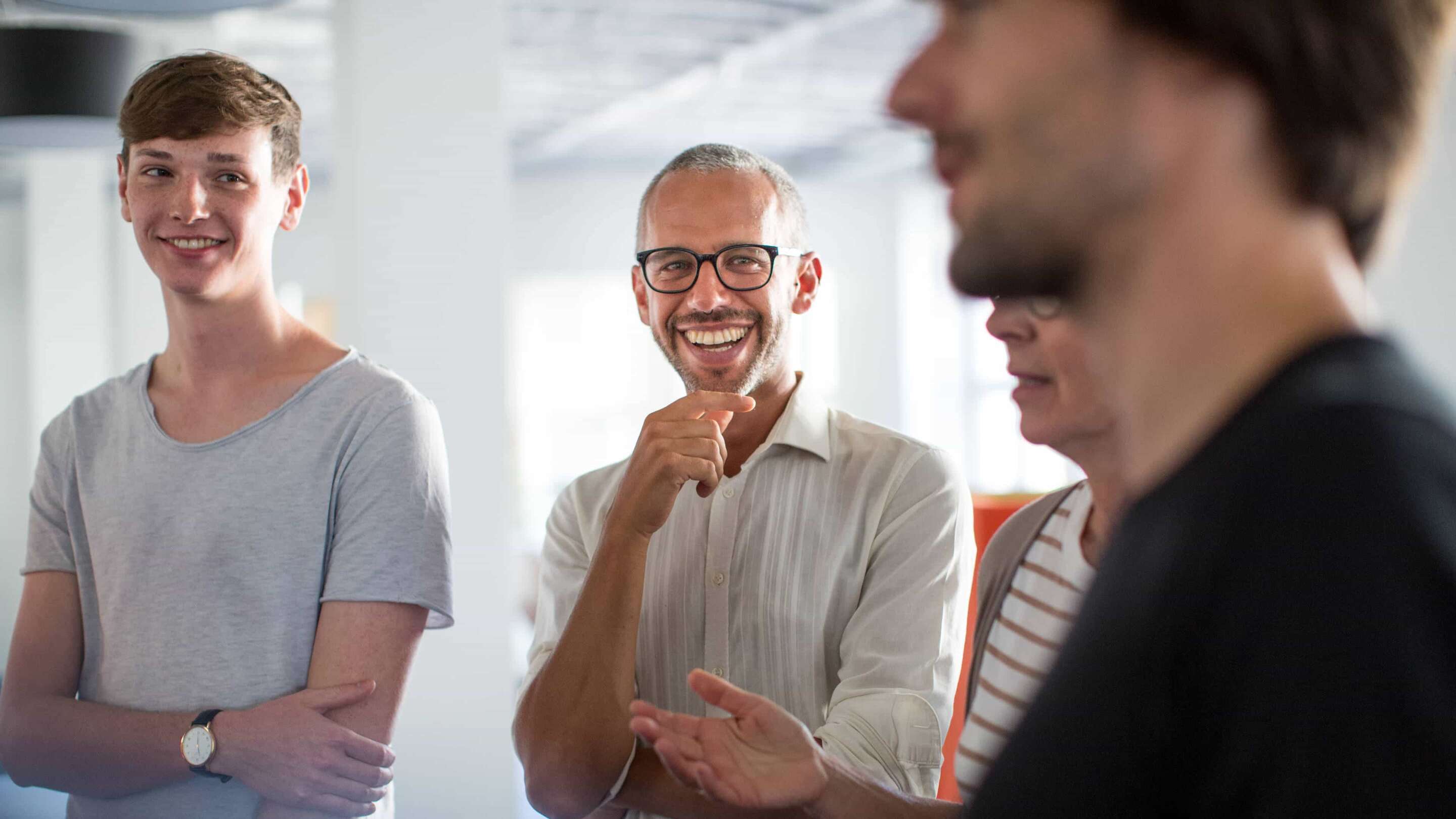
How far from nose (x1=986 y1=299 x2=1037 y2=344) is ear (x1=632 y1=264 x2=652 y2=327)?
2.39 ft

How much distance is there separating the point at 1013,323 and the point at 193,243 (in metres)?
1.22

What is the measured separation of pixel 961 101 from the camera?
69cm

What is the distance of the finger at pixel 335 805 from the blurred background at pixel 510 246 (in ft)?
4.04

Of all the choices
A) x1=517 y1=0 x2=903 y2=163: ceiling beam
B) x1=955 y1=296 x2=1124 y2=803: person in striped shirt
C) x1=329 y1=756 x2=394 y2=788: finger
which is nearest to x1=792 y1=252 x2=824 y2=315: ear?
x1=955 y1=296 x2=1124 y2=803: person in striped shirt

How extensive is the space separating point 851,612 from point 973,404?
1074 cm

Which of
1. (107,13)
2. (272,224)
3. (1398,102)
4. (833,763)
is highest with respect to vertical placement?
(107,13)

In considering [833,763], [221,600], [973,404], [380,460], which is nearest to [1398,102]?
[833,763]

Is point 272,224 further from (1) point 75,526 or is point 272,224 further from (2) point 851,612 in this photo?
(2) point 851,612

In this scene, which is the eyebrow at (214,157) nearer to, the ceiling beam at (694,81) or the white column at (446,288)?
the white column at (446,288)

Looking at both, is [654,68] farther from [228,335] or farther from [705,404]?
[705,404]

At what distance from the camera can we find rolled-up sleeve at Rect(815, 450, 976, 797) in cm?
159

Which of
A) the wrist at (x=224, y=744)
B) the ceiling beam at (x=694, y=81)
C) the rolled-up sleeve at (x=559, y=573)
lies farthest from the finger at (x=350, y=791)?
the ceiling beam at (x=694, y=81)

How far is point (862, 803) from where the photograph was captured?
136cm

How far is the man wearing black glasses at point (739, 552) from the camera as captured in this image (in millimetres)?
1614
